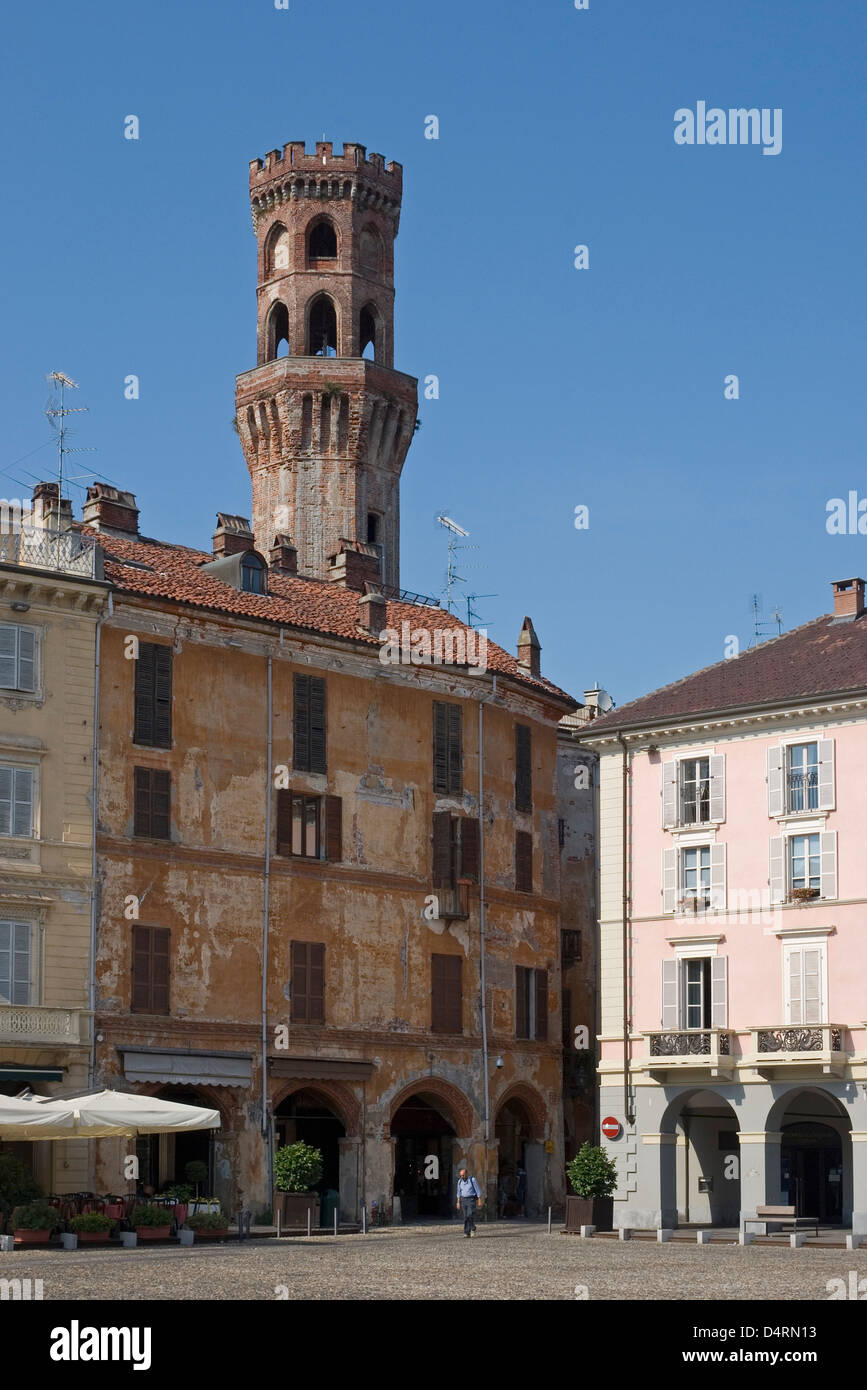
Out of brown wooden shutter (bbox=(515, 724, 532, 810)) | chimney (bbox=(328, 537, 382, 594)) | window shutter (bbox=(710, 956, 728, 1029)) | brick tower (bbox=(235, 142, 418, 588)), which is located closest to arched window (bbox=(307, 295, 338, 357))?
brick tower (bbox=(235, 142, 418, 588))

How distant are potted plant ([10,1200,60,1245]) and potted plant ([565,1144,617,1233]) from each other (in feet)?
42.1

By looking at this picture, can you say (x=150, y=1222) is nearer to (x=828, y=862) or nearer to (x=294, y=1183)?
(x=294, y=1183)

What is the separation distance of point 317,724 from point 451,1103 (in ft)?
33.2

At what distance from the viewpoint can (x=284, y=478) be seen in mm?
76188

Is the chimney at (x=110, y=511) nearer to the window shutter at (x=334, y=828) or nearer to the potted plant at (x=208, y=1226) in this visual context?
the window shutter at (x=334, y=828)

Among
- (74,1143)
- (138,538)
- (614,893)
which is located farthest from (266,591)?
(74,1143)

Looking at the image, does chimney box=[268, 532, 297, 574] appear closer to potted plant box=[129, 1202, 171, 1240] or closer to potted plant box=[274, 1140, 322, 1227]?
potted plant box=[274, 1140, 322, 1227]

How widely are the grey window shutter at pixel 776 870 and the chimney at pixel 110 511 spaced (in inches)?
729

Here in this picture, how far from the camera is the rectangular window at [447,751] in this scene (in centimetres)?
5331

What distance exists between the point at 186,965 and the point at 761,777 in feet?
44.7

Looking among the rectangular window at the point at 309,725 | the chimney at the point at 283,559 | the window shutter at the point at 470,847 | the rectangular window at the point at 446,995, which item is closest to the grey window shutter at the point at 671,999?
the rectangular window at the point at 446,995

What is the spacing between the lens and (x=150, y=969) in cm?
4562

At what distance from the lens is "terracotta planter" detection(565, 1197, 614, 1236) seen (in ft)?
148

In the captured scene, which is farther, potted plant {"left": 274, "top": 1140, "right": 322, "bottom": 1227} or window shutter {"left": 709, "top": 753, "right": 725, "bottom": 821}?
window shutter {"left": 709, "top": 753, "right": 725, "bottom": 821}
